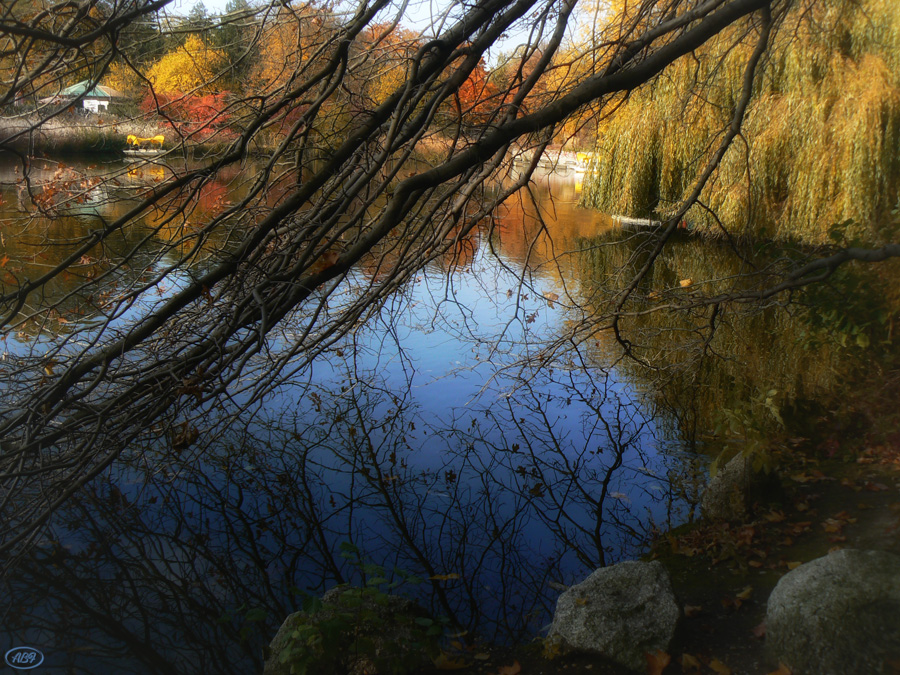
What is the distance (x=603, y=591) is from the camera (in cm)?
308

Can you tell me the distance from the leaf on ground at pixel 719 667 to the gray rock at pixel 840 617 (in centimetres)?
18

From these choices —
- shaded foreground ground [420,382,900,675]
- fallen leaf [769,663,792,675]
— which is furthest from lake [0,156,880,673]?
fallen leaf [769,663,792,675]

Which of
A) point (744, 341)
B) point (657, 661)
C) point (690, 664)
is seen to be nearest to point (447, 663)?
point (657, 661)

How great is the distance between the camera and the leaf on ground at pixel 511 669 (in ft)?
9.62

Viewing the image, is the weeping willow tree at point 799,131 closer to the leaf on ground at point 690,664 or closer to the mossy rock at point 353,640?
the leaf on ground at point 690,664

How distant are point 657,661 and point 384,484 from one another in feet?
7.72

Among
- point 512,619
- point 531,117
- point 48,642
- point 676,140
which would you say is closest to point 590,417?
point 512,619

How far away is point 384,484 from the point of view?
186 inches

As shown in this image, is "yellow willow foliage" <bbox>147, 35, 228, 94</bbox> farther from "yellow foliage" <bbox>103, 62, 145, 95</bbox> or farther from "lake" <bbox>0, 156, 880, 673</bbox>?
"lake" <bbox>0, 156, 880, 673</bbox>

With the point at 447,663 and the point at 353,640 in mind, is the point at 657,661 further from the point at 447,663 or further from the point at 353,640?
the point at 353,640

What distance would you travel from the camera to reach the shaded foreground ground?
9.45 feet

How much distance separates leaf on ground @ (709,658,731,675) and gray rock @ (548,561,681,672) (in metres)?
0.18

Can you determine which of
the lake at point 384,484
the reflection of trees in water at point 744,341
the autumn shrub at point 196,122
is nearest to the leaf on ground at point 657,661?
the lake at point 384,484

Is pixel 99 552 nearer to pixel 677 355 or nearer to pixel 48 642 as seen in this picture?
pixel 48 642
